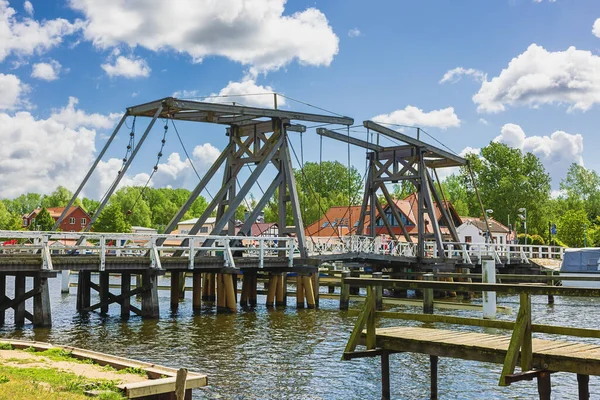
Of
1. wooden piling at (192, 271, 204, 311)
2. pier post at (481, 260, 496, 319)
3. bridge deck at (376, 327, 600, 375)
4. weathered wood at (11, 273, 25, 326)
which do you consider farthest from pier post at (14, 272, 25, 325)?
pier post at (481, 260, 496, 319)

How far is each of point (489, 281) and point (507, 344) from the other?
12.8 meters

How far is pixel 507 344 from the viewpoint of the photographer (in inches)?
316

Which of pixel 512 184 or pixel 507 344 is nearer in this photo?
pixel 507 344

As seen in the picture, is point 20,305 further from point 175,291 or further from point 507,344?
point 507,344

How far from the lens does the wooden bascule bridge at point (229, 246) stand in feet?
61.4

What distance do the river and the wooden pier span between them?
246cm

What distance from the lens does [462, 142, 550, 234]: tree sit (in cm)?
7894

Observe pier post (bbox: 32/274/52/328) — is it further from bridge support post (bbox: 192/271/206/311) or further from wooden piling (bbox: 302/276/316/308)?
wooden piling (bbox: 302/276/316/308)

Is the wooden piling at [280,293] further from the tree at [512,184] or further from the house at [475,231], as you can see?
the tree at [512,184]

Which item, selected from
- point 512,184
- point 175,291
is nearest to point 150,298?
point 175,291

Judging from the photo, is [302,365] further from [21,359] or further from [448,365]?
[21,359]

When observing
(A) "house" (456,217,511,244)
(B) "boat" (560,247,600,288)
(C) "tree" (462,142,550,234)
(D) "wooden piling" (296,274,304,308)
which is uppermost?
(C) "tree" (462,142,550,234)

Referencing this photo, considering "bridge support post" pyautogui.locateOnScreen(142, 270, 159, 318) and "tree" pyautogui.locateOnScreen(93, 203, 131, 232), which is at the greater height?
"tree" pyautogui.locateOnScreen(93, 203, 131, 232)

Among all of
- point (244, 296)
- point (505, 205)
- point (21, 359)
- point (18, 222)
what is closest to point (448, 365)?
point (21, 359)
